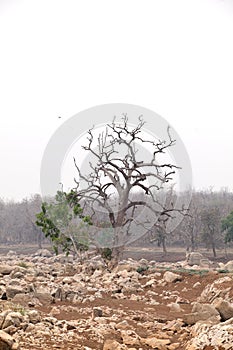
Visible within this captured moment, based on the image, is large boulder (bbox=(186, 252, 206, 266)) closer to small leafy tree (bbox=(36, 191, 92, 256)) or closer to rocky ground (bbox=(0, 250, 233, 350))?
small leafy tree (bbox=(36, 191, 92, 256))

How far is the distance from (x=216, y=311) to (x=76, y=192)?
13492 millimetres

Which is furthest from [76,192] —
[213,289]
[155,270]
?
[213,289]

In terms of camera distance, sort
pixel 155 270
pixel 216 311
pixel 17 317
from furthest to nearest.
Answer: pixel 155 270
pixel 216 311
pixel 17 317

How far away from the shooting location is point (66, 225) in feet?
69.4

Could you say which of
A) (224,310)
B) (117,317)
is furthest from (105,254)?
(224,310)

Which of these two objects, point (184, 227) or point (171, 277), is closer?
point (171, 277)

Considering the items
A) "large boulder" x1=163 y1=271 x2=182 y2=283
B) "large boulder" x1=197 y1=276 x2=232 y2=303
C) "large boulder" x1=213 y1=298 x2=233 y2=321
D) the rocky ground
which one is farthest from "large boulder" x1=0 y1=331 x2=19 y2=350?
"large boulder" x1=163 y1=271 x2=182 y2=283

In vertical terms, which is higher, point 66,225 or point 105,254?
point 66,225

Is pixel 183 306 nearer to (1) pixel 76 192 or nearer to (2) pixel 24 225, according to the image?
(1) pixel 76 192

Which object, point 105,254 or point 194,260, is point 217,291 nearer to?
point 105,254

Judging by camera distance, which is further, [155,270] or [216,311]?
[155,270]

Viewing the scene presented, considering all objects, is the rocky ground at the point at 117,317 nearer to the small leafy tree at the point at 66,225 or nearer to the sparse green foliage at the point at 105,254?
the sparse green foliage at the point at 105,254

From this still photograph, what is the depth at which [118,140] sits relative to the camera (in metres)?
19.8

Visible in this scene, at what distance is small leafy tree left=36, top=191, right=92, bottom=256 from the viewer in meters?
20.5
